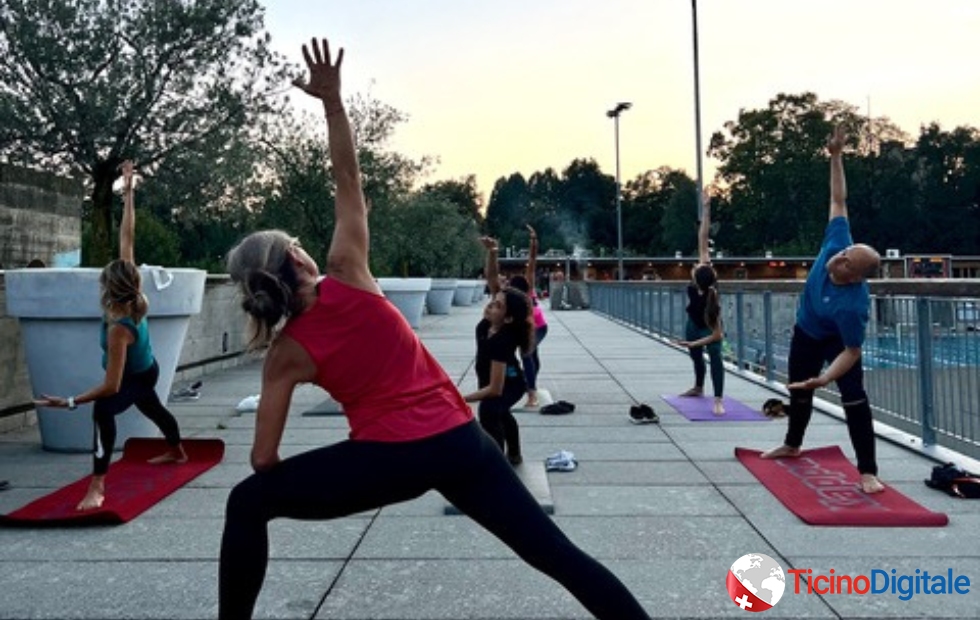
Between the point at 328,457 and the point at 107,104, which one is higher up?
the point at 107,104

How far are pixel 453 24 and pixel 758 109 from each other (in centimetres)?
7135

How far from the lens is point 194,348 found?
461 inches

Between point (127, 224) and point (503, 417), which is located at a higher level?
point (127, 224)

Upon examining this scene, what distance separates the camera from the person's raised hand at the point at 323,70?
2.71m

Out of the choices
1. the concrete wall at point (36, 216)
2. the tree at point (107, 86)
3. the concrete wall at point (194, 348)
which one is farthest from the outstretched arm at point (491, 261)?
the tree at point (107, 86)

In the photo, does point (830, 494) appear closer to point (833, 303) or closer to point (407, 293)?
point (833, 303)

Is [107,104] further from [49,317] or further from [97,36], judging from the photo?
[49,317]

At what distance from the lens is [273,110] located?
1972cm

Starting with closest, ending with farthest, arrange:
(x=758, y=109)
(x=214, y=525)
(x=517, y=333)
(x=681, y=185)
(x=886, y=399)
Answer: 1. (x=214, y=525)
2. (x=517, y=333)
3. (x=886, y=399)
4. (x=758, y=109)
5. (x=681, y=185)

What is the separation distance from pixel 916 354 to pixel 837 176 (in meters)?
1.98

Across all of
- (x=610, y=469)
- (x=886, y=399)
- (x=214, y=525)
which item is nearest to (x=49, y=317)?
(x=214, y=525)

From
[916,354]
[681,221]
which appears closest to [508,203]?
[681,221]

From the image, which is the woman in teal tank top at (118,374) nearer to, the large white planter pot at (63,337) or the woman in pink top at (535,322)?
the large white planter pot at (63,337)

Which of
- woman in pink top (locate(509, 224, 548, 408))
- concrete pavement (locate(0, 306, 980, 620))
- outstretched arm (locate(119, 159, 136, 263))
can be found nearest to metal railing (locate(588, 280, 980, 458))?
concrete pavement (locate(0, 306, 980, 620))
